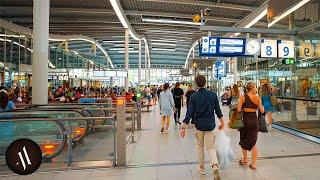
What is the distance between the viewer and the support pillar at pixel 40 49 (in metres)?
9.84

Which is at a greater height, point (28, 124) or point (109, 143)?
point (28, 124)

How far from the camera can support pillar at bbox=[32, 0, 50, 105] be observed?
32.3ft

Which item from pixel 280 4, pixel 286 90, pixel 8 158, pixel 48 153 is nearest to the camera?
pixel 8 158

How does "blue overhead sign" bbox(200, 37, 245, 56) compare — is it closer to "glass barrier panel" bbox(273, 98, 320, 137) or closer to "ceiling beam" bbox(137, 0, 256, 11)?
"glass barrier panel" bbox(273, 98, 320, 137)

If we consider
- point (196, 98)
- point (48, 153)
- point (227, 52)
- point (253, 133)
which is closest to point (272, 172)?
point (253, 133)

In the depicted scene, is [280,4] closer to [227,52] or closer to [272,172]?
Answer: [227,52]

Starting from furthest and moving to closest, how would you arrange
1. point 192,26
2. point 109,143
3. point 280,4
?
1. point 192,26
2. point 280,4
3. point 109,143

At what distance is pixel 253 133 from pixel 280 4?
23.3 feet

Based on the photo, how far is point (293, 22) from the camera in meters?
11.8

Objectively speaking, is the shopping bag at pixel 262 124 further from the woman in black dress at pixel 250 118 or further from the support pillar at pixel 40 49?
the support pillar at pixel 40 49

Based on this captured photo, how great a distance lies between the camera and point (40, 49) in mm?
9836

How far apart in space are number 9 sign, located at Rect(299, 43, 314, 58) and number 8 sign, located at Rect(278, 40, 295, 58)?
43cm

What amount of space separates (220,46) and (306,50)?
288 centimetres

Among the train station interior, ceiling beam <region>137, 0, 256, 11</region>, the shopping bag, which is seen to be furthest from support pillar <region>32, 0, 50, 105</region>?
ceiling beam <region>137, 0, 256, 11</region>
